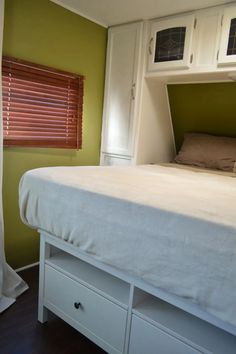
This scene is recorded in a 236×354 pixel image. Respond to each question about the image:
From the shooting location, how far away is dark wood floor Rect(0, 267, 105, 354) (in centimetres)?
145

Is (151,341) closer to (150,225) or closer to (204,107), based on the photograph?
(150,225)

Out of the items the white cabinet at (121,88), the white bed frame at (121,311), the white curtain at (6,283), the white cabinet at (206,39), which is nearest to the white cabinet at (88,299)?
the white bed frame at (121,311)

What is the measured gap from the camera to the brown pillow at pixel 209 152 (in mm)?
2197

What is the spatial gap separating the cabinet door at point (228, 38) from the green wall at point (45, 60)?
111 cm

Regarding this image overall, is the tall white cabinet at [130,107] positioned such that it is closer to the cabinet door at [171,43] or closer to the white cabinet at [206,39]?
the cabinet door at [171,43]

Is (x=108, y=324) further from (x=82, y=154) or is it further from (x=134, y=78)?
(x=134, y=78)

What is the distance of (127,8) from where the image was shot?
212 cm

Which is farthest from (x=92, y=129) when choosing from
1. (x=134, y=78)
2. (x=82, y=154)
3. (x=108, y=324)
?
(x=108, y=324)

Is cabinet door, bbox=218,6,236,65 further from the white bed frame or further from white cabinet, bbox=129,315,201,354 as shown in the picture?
white cabinet, bbox=129,315,201,354

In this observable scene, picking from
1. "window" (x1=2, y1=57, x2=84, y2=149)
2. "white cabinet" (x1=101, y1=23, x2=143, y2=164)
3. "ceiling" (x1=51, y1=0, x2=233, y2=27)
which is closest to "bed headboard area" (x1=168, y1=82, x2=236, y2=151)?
"white cabinet" (x1=101, y1=23, x2=143, y2=164)

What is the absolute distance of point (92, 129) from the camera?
2.61 metres

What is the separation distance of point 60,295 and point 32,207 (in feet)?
1.69

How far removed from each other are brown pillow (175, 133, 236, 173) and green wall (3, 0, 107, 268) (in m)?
0.89

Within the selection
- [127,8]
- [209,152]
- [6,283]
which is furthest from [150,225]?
[127,8]
